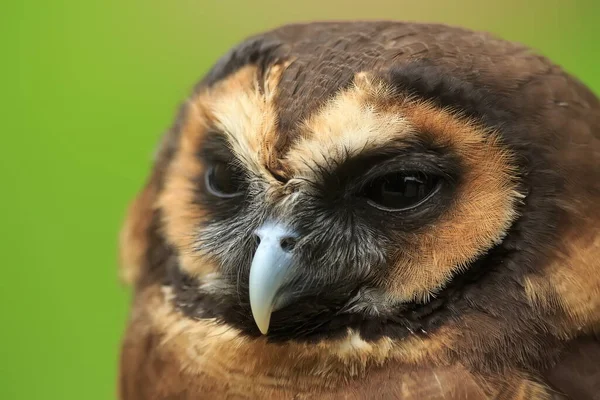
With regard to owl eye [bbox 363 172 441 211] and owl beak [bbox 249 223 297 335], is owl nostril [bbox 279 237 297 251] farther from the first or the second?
owl eye [bbox 363 172 441 211]

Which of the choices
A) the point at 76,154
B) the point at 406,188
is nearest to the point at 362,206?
the point at 406,188

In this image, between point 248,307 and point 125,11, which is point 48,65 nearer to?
point 125,11

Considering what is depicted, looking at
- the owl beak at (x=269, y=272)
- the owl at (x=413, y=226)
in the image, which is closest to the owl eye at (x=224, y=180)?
the owl at (x=413, y=226)

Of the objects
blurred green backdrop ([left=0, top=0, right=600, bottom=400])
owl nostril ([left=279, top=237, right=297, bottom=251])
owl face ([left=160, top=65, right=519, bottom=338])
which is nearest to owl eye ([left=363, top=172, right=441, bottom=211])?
owl face ([left=160, top=65, right=519, bottom=338])

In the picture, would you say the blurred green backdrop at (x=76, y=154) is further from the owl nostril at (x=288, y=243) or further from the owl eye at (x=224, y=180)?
the owl nostril at (x=288, y=243)

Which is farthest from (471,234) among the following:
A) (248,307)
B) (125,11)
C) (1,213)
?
(125,11)

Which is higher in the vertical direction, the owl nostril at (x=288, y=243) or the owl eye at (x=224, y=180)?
the owl eye at (x=224, y=180)
